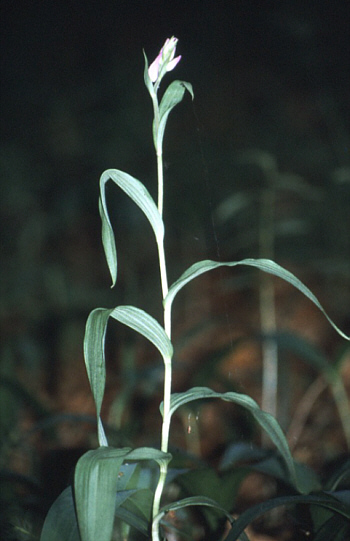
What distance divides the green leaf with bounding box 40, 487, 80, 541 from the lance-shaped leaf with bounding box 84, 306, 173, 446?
Result: 0.28ft

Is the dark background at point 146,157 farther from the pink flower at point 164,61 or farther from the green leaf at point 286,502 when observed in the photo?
the pink flower at point 164,61

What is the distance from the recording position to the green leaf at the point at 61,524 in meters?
0.49

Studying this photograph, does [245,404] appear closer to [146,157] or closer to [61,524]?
[61,524]


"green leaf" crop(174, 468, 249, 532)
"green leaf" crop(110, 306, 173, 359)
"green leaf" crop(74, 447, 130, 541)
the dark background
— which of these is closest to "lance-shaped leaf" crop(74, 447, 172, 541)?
"green leaf" crop(74, 447, 130, 541)

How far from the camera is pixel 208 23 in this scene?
3133 millimetres

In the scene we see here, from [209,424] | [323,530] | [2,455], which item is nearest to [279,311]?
[209,424]

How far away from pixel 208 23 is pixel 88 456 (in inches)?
124

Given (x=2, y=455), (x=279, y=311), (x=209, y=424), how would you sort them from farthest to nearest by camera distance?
(x=279, y=311) → (x=209, y=424) → (x=2, y=455)

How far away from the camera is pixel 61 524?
1.64 ft

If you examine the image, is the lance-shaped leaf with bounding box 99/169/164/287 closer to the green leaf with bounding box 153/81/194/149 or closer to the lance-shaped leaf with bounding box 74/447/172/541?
the green leaf with bounding box 153/81/194/149

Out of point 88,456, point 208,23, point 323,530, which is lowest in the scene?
point 323,530

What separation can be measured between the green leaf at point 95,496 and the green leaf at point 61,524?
0.11 metres

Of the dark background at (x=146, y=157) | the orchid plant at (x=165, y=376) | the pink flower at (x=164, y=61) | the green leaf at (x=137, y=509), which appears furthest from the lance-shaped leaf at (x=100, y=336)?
the dark background at (x=146, y=157)

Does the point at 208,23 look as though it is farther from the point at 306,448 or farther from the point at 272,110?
the point at 306,448
